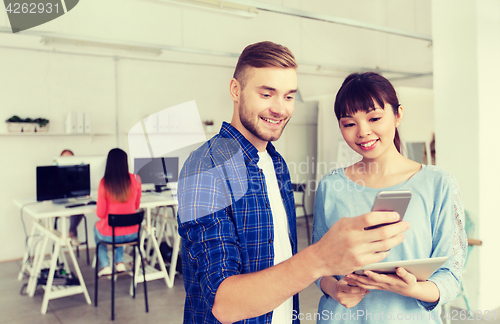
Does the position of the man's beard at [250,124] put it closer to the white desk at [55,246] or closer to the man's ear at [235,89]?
the man's ear at [235,89]

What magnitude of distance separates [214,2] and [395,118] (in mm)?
3497

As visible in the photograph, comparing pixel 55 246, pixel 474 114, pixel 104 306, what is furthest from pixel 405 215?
pixel 55 246

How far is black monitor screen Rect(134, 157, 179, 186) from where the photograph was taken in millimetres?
5492

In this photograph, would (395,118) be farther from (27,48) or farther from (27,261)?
(27,48)

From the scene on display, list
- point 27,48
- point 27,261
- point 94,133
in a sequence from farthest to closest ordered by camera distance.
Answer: point 94,133 → point 27,48 → point 27,261

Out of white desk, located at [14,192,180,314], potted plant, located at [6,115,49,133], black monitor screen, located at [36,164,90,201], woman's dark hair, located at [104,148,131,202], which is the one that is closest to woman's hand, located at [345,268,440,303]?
woman's dark hair, located at [104,148,131,202]

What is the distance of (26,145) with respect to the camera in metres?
5.72

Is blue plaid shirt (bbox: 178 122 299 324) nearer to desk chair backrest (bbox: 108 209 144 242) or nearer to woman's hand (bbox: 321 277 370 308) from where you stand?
woman's hand (bbox: 321 277 370 308)

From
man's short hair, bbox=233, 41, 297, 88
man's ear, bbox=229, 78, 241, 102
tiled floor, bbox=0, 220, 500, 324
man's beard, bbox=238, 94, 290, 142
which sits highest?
man's short hair, bbox=233, 41, 297, 88

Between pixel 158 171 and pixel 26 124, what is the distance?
79.7 inches

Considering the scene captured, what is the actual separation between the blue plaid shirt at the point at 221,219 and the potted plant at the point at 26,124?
17.6ft

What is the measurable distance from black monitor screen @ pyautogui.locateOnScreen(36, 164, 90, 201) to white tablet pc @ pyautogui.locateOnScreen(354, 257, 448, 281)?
4373 millimetres

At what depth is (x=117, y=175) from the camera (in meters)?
3.92

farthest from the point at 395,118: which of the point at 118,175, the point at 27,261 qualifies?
the point at 27,261
